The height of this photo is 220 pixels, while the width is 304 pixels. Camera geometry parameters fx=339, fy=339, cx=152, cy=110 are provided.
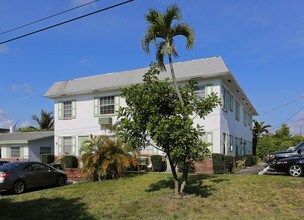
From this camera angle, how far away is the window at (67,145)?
25609mm

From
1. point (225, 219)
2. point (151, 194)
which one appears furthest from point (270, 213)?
point (151, 194)

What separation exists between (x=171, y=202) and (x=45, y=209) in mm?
3824

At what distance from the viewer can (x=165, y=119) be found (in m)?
9.96

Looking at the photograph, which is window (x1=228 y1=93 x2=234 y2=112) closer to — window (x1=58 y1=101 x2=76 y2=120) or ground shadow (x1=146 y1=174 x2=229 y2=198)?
ground shadow (x1=146 y1=174 x2=229 y2=198)

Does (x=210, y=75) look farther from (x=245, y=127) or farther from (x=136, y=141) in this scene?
(x=245, y=127)

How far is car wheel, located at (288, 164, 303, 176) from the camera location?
14.4 m

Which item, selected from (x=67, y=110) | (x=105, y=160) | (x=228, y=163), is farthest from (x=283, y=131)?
(x=105, y=160)

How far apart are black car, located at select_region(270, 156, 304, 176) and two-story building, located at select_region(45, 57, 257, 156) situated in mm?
5375

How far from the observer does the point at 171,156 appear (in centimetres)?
1036

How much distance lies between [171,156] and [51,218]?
12.6ft

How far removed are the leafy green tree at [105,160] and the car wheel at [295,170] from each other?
24.5 feet

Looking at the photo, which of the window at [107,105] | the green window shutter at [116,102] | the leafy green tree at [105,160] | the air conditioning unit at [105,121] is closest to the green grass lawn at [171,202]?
the leafy green tree at [105,160]

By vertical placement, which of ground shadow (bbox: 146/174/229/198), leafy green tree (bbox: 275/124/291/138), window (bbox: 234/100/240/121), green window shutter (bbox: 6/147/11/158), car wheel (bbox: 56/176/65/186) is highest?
window (bbox: 234/100/240/121)

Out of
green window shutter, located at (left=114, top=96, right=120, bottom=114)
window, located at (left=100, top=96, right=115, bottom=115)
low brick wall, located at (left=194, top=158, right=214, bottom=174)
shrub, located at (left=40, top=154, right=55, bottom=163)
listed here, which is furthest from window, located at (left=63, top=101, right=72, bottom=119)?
low brick wall, located at (left=194, top=158, right=214, bottom=174)
